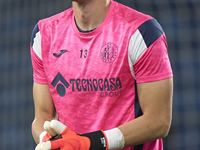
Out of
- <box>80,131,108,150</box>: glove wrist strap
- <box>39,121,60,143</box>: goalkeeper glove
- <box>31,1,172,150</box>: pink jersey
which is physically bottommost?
<box>80,131,108,150</box>: glove wrist strap

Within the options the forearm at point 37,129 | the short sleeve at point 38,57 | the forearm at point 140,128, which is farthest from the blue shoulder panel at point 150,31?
the forearm at point 37,129

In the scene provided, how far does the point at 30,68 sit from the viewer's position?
10.3 ft

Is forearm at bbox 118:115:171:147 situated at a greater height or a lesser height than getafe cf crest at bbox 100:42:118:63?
lesser

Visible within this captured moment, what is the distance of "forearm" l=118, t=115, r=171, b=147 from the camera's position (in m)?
1.21

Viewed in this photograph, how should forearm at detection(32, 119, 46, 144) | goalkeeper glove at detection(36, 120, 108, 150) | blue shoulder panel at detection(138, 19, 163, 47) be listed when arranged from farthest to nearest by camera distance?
forearm at detection(32, 119, 46, 144) < blue shoulder panel at detection(138, 19, 163, 47) < goalkeeper glove at detection(36, 120, 108, 150)

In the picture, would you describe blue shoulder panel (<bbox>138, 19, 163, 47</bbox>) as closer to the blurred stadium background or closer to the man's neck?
the man's neck

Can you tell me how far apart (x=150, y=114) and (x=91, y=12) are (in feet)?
1.34

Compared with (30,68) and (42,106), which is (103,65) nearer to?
(42,106)

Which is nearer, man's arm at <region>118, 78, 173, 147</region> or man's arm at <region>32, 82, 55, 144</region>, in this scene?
man's arm at <region>118, 78, 173, 147</region>

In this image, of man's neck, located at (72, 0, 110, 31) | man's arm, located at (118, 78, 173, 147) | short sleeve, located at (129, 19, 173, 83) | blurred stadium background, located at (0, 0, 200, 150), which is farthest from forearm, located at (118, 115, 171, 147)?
blurred stadium background, located at (0, 0, 200, 150)

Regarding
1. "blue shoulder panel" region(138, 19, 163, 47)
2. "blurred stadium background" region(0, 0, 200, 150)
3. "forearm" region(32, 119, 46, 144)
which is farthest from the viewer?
"blurred stadium background" region(0, 0, 200, 150)

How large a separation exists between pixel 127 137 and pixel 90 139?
13cm

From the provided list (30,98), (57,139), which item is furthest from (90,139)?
(30,98)

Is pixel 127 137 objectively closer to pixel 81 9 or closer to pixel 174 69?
pixel 81 9
